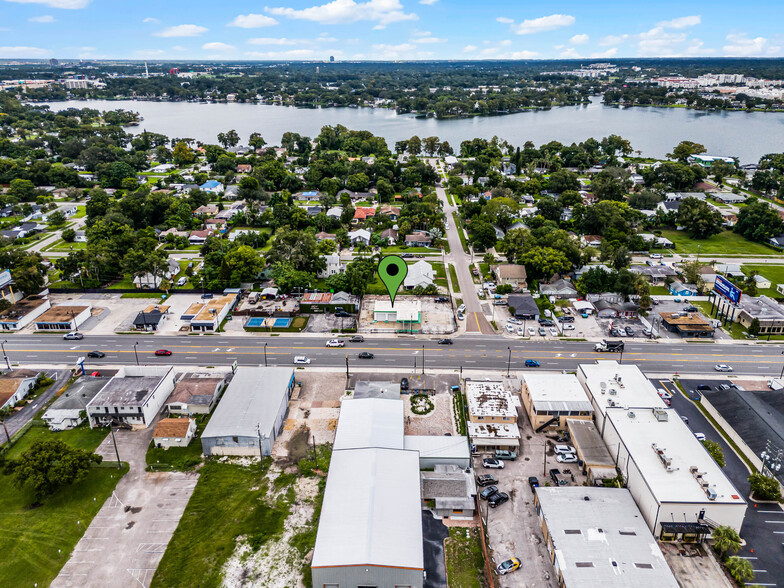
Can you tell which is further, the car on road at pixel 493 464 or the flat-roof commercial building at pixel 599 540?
the car on road at pixel 493 464

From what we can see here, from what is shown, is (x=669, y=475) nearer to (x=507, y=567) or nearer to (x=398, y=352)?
(x=507, y=567)

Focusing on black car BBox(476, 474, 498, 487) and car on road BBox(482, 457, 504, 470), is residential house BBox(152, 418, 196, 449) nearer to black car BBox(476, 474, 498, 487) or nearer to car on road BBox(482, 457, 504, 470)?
black car BBox(476, 474, 498, 487)

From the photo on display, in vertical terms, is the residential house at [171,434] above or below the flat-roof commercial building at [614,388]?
below

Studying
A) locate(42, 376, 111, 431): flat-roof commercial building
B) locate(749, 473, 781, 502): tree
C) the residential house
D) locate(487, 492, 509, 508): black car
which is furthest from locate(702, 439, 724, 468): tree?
locate(42, 376, 111, 431): flat-roof commercial building

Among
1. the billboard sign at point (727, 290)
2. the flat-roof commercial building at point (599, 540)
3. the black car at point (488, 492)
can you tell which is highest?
the billboard sign at point (727, 290)

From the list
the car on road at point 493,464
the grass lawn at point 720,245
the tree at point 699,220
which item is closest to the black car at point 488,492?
the car on road at point 493,464

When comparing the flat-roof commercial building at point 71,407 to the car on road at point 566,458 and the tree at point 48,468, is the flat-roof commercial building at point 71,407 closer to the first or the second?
the tree at point 48,468
